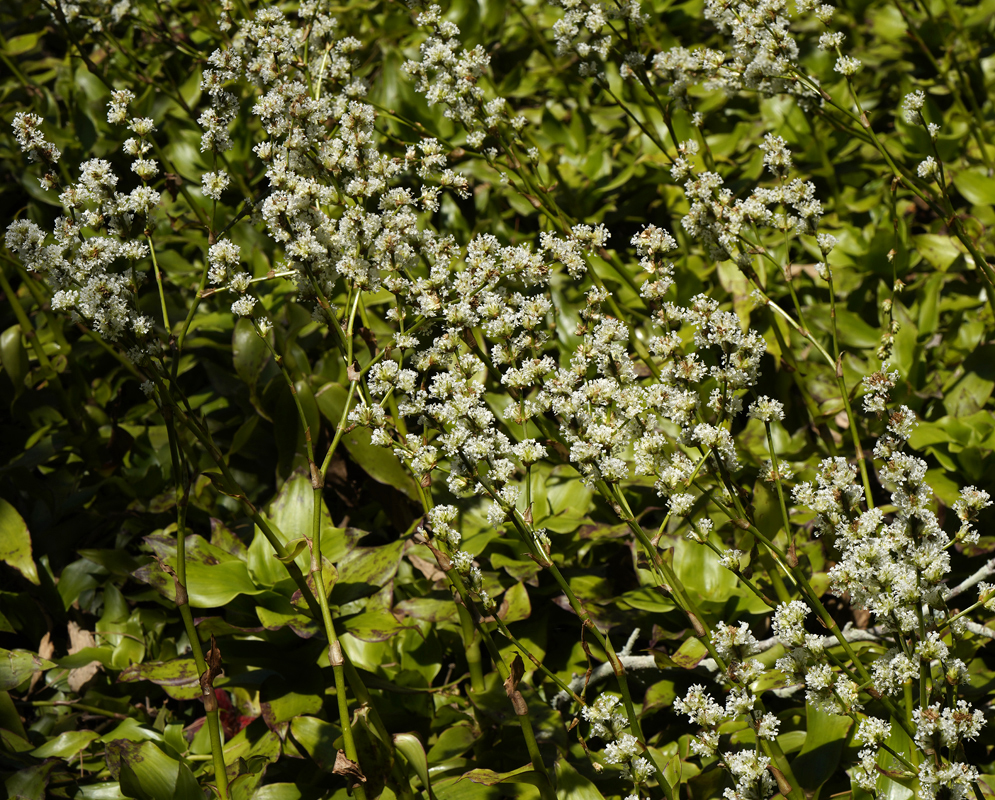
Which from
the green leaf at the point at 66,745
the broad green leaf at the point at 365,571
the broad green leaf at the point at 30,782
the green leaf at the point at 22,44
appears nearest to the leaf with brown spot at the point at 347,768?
the broad green leaf at the point at 365,571

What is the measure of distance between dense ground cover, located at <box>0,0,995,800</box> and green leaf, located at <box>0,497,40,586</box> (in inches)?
0.6

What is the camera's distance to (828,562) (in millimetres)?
2414

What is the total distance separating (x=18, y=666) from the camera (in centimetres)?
235

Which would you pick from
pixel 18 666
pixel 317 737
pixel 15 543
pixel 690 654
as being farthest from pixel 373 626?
pixel 15 543

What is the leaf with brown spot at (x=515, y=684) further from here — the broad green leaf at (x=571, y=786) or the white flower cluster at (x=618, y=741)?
the broad green leaf at (x=571, y=786)

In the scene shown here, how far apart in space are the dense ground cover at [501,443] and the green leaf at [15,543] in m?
0.01

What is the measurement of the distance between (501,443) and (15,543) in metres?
1.86

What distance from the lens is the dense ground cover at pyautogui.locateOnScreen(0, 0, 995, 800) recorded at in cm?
155

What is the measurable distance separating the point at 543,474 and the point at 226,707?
3.67ft

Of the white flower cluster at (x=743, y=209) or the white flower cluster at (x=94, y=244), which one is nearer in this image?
the white flower cluster at (x=94, y=244)

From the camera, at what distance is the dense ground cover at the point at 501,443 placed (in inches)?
61.1

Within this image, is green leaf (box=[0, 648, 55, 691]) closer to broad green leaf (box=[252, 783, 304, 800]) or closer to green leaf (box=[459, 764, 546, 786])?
broad green leaf (box=[252, 783, 304, 800])

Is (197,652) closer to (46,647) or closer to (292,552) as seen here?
(292,552)

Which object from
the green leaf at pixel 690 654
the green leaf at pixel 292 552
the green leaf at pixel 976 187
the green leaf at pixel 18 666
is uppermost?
the green leaf at pixel 976 187
